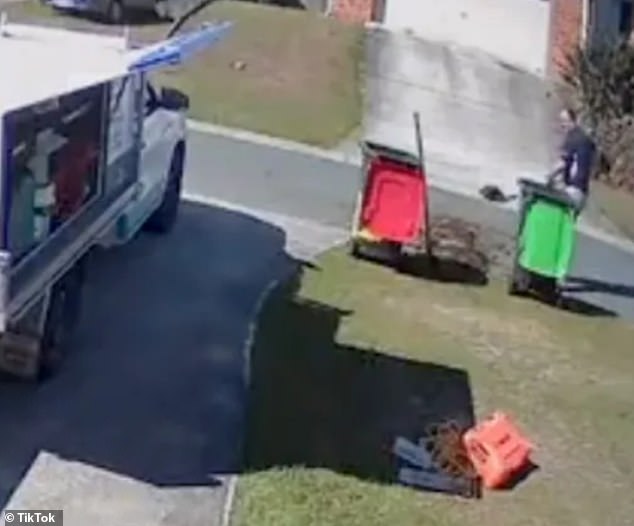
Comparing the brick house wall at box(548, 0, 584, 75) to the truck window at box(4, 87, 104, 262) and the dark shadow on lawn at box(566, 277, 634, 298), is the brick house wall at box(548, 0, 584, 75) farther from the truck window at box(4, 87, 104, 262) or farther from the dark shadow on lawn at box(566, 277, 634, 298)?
the truck window at box(4, 87, 104, 262)

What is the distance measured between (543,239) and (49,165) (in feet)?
21.1

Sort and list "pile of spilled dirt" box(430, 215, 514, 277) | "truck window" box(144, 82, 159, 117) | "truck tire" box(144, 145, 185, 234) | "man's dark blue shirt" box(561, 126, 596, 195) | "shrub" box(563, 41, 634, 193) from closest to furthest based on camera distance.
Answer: "truck window" box(144, 82, 159, 117), "truck tire" box(144, 145, 185, 234), "pile of spilled dirt" box(430, 215, 514, 277), "man's dark blue shirt" box(561, 126, 596, 195), "shrub" box(563, 41, 634, 193)

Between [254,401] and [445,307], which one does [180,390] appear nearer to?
[254,401]

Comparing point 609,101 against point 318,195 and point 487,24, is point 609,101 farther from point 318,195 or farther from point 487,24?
point 318,195

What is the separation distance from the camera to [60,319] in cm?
1305

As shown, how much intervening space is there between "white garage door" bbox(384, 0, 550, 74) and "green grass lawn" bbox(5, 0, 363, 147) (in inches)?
60.2

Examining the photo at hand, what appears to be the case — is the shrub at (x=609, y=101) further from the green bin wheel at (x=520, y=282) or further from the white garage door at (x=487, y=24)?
the green bin wheel at (x=520, y=282)

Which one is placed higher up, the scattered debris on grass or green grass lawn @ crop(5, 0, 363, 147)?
the scattered debris on grass

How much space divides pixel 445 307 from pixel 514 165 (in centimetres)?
838

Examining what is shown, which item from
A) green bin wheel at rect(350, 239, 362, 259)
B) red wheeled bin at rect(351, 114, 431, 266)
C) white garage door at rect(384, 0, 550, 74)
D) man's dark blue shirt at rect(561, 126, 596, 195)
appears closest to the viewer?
red wheeled bin at rect(351, 114, 431, 266)

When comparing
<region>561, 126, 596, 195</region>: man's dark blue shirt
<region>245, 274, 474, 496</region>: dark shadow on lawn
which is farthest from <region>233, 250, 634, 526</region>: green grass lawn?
Result: <region>561, 126, 596, 195</region>: man's dark blue shirt

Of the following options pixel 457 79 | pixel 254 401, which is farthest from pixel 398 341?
pixel 457 79

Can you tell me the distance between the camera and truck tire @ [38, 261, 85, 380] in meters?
12.8

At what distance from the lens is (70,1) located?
2927 centimetres
